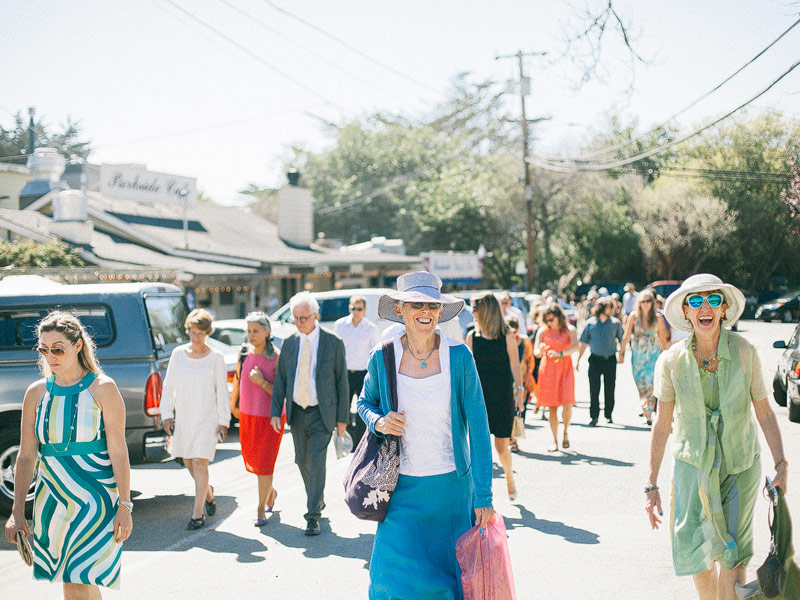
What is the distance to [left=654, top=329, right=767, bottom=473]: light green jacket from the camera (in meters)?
3.91

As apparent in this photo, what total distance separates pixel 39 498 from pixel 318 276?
28.0 metres

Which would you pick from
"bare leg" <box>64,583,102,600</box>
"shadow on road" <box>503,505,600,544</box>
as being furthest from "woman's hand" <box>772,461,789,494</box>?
"bare leg" <box>64,583,102,600</box>

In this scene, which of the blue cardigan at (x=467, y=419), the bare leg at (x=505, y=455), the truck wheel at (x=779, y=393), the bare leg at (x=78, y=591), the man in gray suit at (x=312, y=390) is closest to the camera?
the blue cardigan at (x=467, y=419)

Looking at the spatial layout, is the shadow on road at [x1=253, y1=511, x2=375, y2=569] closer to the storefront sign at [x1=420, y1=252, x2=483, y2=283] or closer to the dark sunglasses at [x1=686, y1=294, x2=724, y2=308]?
the dark sunglasses at [x1=686, y1=294, x2=724, y2=308]

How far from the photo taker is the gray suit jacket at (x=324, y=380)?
21.5ft

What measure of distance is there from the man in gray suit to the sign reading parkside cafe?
20623 millimetres

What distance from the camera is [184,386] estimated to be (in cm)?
676

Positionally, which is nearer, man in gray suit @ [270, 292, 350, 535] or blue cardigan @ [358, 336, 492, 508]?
blue cardigan @ [358, 336, 492, 508]

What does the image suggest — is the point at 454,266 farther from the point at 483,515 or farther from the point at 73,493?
the point at 483,515

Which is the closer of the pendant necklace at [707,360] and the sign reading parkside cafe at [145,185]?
the pendant necklace at [707,360]

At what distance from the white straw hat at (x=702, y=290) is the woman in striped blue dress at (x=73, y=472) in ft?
9.61

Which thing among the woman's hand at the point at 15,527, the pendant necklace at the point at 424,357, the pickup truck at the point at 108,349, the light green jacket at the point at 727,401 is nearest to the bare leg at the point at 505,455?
the pickup truck at the point at 108,349

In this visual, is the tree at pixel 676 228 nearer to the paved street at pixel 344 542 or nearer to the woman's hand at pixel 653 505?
the paved street at pixel 344 542

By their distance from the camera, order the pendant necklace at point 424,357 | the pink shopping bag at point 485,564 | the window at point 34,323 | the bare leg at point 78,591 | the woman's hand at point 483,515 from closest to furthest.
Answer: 1. the pink shopping bag at point 485,564
2. the woman's hand at point 483,515
3. the pendant necklace at point 424,357
4. the bare leg at point 78,591
5. the window at point 34,323
